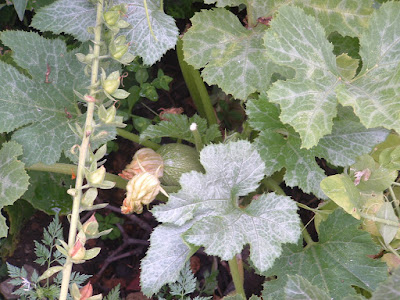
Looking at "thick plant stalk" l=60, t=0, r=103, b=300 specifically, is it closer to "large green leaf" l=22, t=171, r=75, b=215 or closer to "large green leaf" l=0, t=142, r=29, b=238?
"large green leaf" l=0, t=142, r=29, b=238

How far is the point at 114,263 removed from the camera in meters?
1.94

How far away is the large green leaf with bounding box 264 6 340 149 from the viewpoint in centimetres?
121

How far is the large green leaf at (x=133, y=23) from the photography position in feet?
4.71

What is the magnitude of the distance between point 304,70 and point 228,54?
277 mm

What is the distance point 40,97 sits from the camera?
1.47 m

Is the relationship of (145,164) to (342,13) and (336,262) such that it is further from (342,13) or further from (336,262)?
(342,13)

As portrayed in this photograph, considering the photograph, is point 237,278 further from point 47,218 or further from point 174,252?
point 47,218

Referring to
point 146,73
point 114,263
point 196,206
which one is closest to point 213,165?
point 196,206

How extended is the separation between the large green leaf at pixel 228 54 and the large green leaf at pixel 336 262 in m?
0.47

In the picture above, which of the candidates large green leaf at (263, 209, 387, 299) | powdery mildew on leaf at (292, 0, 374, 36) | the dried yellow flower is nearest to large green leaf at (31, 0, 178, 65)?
the dried yellow flower

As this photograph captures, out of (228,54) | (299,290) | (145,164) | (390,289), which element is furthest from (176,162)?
(390,289)

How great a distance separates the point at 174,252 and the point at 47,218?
2.77 ft

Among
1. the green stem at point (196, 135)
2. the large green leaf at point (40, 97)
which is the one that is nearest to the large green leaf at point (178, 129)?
the green stem at point (196, 135)

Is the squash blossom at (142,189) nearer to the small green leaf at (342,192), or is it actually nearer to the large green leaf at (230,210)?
the large green leaf at (230,210)
